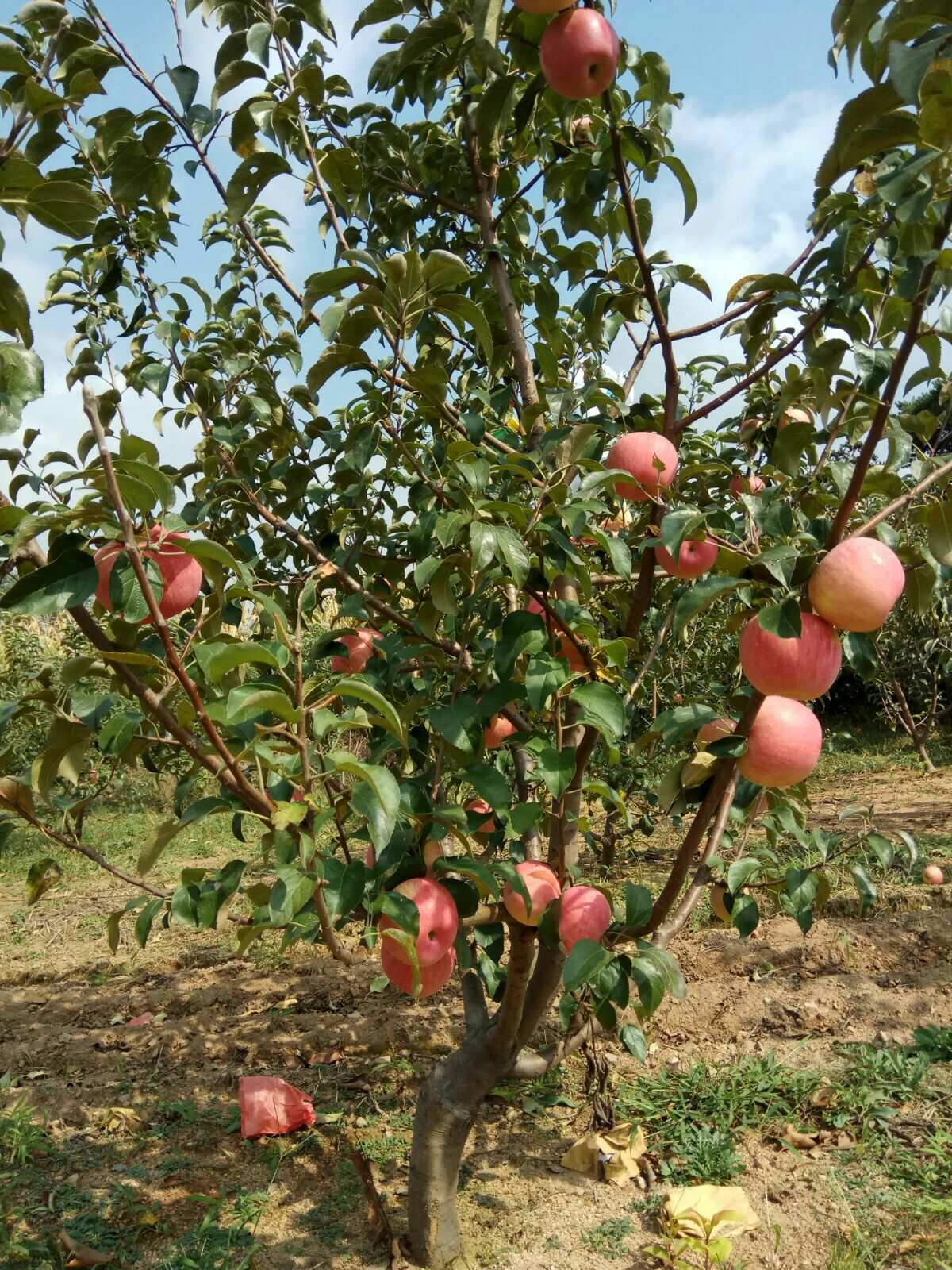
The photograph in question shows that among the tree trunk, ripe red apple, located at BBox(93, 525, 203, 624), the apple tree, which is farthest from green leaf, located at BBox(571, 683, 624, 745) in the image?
the tree trunk

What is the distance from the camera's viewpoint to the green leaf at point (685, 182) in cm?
170

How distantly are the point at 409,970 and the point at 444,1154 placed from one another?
0.74 m

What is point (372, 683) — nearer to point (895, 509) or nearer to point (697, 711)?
point (697, 711)

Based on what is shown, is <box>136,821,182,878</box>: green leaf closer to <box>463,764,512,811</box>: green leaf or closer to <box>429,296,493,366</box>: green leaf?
<box>463,764,512,811</box>: green leaf

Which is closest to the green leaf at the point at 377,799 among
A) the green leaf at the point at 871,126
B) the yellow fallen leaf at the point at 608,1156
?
the green leaf at the point at 871,126

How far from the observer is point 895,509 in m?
1.26

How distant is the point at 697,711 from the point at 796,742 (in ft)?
0.64

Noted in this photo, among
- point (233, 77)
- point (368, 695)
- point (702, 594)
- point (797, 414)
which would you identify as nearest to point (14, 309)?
point (368, 695)

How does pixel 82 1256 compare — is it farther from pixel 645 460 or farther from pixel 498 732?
pixel 645 460

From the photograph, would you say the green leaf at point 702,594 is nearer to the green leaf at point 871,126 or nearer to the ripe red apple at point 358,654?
the green leaf at point 871,126

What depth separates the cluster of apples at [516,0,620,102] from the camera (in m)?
1.37

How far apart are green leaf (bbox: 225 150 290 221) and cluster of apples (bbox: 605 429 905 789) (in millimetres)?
832

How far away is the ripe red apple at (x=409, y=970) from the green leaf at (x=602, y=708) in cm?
41

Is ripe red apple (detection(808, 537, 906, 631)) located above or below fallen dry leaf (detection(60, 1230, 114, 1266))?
above
